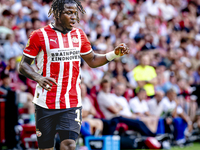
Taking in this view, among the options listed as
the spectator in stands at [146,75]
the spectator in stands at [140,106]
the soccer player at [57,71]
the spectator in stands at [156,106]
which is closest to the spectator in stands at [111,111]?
the spectator in stands at [140,106]

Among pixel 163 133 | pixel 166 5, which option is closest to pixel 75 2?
pixel 163 133

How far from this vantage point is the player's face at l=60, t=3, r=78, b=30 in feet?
12.5

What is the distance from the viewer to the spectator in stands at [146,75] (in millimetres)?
9754

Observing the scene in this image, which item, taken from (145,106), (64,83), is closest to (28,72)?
(64,83)

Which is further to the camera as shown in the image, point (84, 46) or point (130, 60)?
point (130, 60)

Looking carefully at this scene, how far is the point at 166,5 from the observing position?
617 inches

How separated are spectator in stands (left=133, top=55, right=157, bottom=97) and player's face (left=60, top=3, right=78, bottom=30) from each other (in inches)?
237

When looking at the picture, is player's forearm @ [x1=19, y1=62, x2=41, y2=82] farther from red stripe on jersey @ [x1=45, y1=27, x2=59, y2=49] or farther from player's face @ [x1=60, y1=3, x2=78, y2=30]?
player's face @ [x1=60, y1=3, x2=78, y2=30]

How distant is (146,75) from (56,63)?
6583mm

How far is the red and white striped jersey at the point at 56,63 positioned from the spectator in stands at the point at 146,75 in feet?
19.4

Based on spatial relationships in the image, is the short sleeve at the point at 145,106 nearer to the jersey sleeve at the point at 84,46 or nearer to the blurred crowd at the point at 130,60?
the blurred crowd at the point at 130,60

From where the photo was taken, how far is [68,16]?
3.80 m

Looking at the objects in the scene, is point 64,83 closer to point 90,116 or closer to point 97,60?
point 97,60

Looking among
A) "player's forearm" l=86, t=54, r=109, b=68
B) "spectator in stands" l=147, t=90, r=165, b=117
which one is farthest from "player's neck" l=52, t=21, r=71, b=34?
"spectator in stands" l=147, t=90, r=165, b=117
